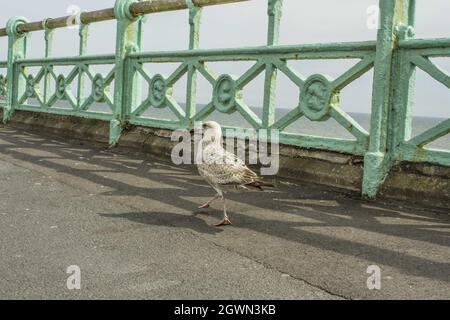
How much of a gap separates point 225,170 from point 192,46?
3.49 meters

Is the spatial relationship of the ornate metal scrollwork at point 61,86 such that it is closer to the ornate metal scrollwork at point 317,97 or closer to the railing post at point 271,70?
the railing post at point 271,70

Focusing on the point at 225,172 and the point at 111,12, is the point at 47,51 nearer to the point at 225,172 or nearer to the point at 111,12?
the point at 111,12

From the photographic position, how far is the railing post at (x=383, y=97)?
4.91 metres

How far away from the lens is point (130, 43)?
8375mm

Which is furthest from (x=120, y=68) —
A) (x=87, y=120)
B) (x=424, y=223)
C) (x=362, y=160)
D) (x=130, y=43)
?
(x=424, y=223)

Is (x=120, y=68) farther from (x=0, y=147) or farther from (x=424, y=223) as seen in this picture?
(x=424, y=223)

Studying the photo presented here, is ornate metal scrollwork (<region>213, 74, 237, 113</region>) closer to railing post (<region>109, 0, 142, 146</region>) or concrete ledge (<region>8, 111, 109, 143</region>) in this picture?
railing post (<region>109, 0, 142, 146</region>)

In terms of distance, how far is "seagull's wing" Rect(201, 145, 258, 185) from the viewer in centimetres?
417

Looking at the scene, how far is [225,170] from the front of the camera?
4.18m

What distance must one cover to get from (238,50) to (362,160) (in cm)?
216

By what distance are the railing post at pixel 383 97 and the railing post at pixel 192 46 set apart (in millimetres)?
2884

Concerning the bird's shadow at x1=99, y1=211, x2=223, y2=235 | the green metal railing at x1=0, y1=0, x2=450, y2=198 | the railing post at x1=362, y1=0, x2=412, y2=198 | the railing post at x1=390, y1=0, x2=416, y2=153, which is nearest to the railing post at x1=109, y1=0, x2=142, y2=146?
the green metal railing at x1=0, y1=0, x2=450, y2=198

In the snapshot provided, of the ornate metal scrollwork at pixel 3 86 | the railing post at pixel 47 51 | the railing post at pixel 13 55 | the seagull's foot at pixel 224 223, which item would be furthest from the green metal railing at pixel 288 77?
the ornate metal scrollwork at pixel 3 86

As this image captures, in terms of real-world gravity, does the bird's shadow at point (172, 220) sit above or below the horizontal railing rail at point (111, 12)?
below
